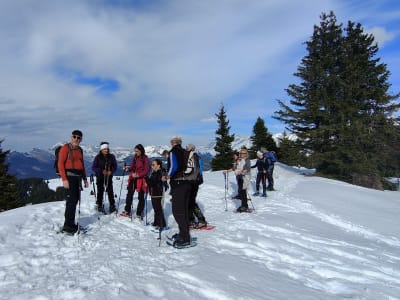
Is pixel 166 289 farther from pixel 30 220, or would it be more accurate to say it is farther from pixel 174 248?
pixel 30 220

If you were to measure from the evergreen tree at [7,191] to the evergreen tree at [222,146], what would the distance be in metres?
24.9

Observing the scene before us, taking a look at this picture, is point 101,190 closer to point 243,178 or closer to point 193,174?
point 193,174

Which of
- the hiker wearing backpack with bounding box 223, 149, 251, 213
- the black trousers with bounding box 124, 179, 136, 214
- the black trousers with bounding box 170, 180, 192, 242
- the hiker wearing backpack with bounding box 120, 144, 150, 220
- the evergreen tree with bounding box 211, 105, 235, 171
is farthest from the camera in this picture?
the evergreen tree with bounding box 211, 105, 235, 171

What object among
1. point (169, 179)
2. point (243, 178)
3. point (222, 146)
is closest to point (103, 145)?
point (169, 179)


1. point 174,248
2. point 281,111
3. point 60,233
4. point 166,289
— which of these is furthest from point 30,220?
point 281,111

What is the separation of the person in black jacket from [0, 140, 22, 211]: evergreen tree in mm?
24604

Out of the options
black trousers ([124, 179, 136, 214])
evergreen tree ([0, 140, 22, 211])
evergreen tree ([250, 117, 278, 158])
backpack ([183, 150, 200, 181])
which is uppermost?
evergreen tree ([250, 117, 278, 158])

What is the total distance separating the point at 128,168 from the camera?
A: 10.0 meters

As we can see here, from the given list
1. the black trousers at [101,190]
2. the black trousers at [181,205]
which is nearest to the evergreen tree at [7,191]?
the black trousers at [101,190]

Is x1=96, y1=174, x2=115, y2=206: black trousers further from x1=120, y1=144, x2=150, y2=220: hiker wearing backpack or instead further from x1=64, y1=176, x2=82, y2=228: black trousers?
x1=64, y1=176, x2=82, y2=228: black trousers

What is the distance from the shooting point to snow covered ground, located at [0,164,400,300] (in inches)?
173

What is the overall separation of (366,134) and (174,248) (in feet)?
75.2

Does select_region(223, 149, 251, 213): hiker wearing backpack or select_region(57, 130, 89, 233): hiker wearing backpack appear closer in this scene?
select_region(57, 130, 89, 233): hiker wearing backpack

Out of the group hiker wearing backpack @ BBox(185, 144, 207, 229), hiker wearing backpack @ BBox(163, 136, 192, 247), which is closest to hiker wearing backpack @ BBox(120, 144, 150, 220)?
hiker wearing backpack @ BBox(185, 144, 207, 229)
